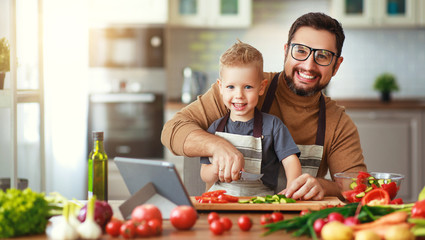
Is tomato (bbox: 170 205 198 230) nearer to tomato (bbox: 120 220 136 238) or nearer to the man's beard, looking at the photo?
tomato (bbox: 120 220 136 238)

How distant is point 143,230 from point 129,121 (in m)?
3.59

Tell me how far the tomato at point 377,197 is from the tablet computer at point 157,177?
0.49 metres

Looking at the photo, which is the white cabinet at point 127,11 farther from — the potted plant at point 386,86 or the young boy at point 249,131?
the young boy at point 249,131

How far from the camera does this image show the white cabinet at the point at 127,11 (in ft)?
15.5

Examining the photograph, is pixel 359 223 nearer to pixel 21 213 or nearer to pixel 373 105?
pixel 21 213

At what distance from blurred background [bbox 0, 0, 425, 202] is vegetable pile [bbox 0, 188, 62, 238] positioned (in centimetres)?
304

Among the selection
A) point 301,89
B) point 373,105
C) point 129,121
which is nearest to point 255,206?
point 301,89

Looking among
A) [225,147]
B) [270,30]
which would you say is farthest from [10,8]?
[270,30]

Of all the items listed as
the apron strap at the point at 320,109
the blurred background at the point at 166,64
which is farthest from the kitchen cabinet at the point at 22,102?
the apron strap at the point at 320,109

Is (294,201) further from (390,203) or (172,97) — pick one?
(172,97)

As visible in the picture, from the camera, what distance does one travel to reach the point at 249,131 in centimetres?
202

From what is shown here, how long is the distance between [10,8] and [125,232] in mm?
2003

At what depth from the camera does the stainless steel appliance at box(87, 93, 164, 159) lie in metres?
4.71

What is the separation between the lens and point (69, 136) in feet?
14.8
